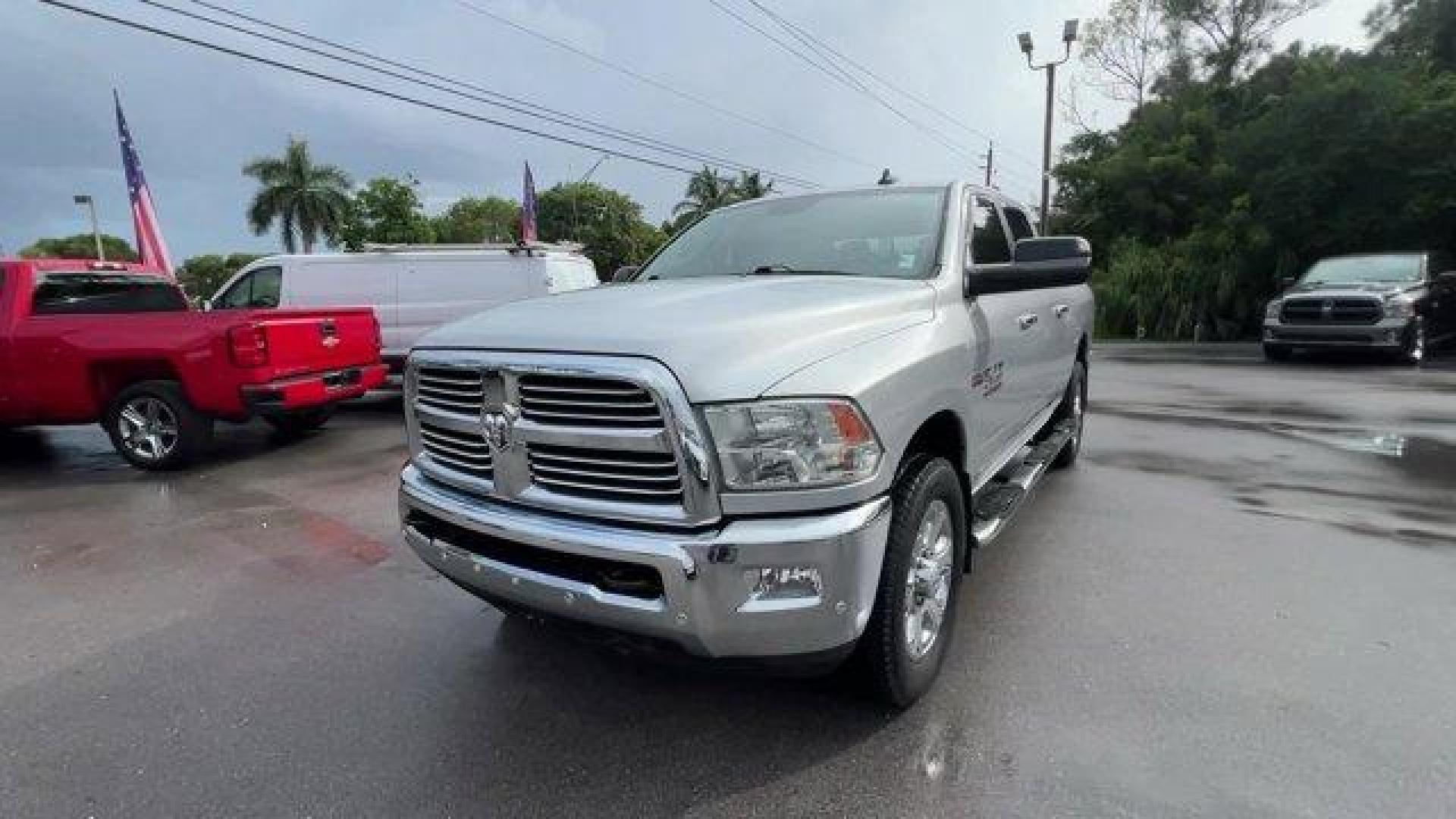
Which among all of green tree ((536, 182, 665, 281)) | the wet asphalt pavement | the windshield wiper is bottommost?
the wet asphalt pavement

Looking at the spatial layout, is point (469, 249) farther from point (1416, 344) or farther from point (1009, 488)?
point (1416, 344)

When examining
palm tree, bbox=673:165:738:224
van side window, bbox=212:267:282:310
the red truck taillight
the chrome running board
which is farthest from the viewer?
palm tree, bbox=673:165:738:224

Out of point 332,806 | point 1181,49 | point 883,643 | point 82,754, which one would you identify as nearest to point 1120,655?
point 883,643

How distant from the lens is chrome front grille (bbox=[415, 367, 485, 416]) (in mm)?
2826

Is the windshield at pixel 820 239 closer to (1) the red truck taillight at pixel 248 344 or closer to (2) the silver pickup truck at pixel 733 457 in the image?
(2) the silver pickup truck at pixel 733 457

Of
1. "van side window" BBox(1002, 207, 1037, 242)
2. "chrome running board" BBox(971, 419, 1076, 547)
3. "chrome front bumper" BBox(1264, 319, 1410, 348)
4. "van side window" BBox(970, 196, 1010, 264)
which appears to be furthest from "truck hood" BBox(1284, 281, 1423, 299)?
"van side window" BBox(970, 196, 1010, 264)

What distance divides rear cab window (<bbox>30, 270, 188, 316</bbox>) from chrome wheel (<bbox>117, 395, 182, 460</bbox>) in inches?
37.3

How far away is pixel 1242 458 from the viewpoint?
6.84m

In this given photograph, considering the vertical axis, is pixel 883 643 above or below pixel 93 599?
above

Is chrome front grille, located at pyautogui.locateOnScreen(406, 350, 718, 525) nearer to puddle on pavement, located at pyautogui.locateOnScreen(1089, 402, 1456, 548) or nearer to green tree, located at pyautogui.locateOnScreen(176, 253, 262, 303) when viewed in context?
puddle on pavement, located at pyautogui.locateOnScreen(1089, 402, 1456, 548)

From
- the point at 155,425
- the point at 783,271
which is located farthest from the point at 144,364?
the point at 783,271

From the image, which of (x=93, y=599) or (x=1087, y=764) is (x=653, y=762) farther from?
(x=93, y=599)

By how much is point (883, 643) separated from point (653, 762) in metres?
0.82

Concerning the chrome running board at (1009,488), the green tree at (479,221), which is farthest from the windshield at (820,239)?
the green tree at (479,221)
